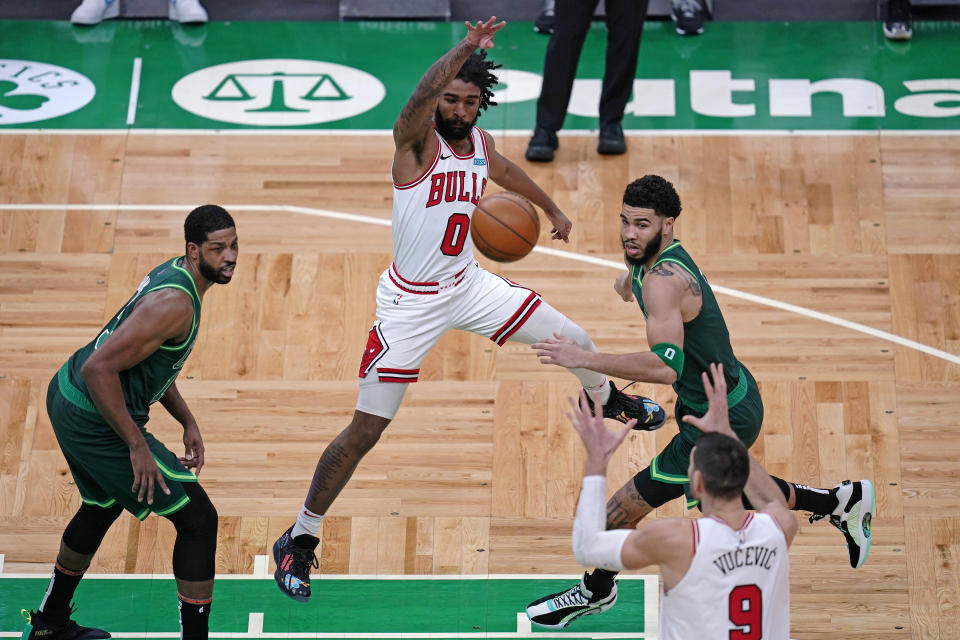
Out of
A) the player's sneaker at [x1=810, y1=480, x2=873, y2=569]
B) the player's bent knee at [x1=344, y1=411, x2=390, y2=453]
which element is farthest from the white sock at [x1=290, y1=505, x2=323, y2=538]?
the player's sneaker at [x1=810, y1=480, x2=873, y2=569]

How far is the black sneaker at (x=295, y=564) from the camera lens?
6.52m

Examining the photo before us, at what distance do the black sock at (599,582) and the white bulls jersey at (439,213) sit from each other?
5.47 feet

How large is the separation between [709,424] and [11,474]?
4457 mm

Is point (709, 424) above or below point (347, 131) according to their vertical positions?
above

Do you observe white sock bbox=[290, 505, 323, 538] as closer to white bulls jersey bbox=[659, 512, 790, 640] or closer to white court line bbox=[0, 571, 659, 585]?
white court line bbox=[0, 571, 659, 585]

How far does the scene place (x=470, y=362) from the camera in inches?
324

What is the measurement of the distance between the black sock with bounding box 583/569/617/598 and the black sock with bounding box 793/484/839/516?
3.21ft

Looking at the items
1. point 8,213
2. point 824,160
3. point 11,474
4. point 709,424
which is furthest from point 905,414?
point 8,213

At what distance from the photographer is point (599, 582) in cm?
634

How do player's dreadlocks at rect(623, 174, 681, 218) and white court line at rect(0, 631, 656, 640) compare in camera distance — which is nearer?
player's dreadlocks at rect(623, 174, 681, 218)

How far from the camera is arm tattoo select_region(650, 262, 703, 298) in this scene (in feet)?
18.7

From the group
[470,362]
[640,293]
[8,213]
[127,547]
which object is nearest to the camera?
[640,293]

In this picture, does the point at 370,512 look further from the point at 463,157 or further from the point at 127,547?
the point at 463,157

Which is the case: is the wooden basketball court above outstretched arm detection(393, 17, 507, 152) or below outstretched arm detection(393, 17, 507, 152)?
below
